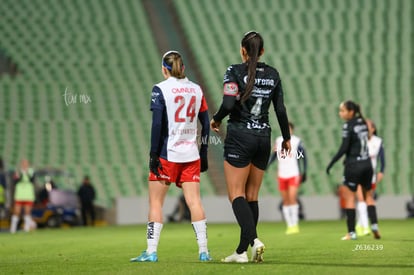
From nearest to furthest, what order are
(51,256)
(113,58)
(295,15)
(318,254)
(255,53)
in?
(255,53)
(318,254)
(51,256)
(113,58)
(295,15)

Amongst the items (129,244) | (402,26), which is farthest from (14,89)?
(129,244)

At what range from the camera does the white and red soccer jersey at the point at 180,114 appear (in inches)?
395

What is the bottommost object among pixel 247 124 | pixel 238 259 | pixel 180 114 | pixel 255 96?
pixel 238 259

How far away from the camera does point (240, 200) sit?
9.77m

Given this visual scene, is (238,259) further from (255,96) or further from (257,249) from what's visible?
(255,96)

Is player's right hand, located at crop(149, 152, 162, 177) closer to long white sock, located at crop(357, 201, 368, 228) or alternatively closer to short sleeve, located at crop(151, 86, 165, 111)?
short sleeve, located at crop(151, 86, 165, 111)

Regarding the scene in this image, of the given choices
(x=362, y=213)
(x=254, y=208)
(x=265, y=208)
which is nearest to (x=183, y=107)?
(x=254, y=208)

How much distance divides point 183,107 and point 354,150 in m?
6.05

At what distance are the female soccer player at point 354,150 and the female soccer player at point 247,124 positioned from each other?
18.3ft

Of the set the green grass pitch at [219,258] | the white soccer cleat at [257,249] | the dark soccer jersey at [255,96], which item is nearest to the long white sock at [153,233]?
the green grass pitch at [219,258]

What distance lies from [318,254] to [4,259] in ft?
12.8

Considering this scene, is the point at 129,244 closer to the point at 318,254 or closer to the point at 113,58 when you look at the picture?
the point at 318,254

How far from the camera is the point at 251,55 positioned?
9742 millimetres

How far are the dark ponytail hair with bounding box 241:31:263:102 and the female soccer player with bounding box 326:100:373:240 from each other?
18.8 feet
